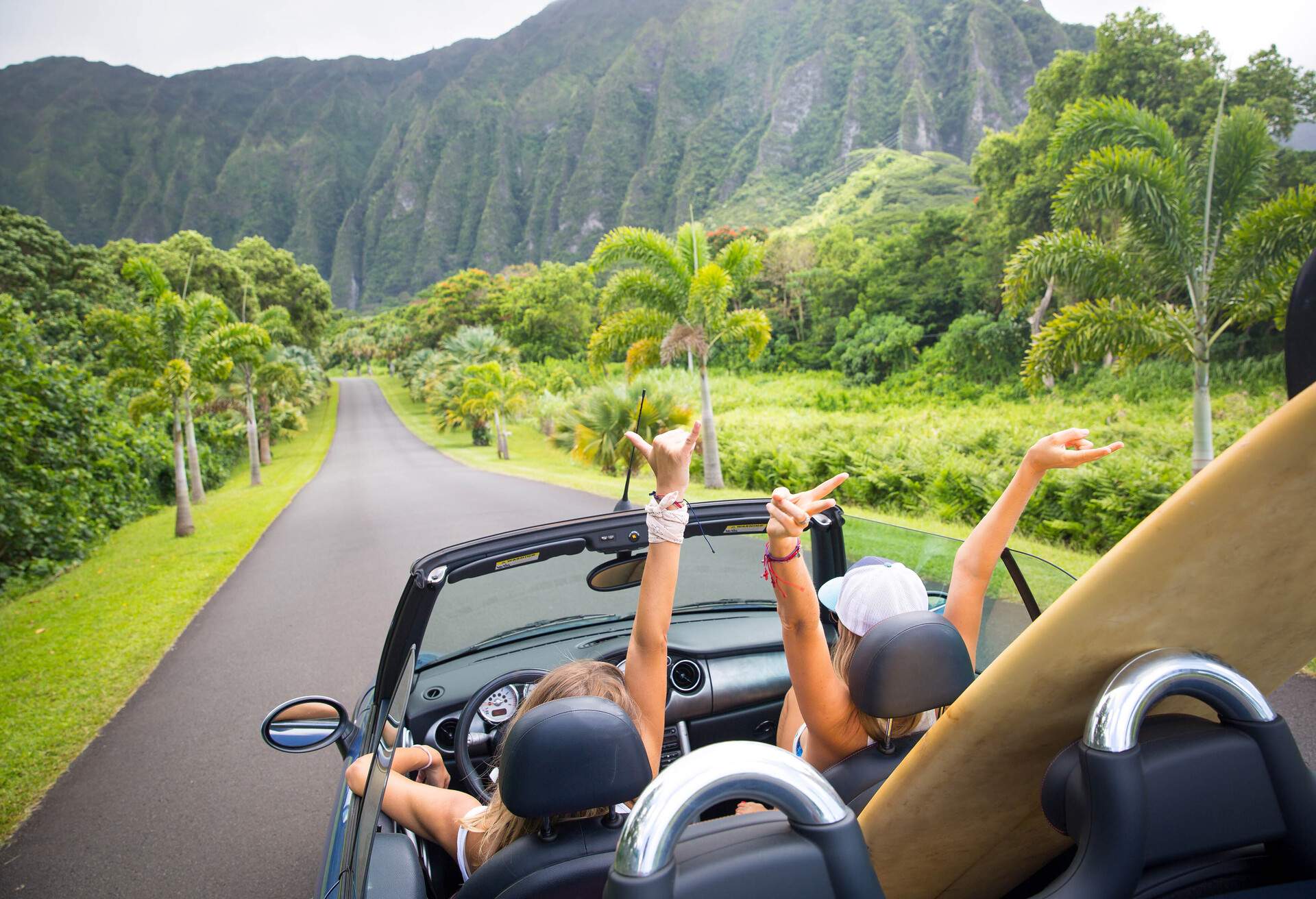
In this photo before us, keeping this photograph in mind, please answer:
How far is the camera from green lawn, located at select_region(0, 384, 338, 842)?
5.92m

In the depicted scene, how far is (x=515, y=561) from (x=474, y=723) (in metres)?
0.87

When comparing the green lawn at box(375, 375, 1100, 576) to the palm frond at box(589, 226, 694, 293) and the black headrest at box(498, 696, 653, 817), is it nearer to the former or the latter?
the black headrest at box(498, 696, 653, 817)

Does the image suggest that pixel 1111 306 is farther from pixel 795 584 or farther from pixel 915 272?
pixel 915 272

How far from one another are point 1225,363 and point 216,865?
108 ft

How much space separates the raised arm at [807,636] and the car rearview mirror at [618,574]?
3.57 feet

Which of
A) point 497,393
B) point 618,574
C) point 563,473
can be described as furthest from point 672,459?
point 497,393

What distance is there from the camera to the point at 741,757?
824 mm

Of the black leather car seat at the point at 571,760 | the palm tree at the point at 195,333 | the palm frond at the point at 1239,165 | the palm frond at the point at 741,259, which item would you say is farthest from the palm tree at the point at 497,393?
the black leather car seat at the point at 571,760

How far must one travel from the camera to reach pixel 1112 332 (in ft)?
35.2

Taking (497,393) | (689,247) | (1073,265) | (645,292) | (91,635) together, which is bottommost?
(91,635)

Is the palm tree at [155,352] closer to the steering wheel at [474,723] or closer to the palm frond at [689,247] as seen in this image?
the palm frond at [689,247]

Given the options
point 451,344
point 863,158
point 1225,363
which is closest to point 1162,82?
point 1225,363

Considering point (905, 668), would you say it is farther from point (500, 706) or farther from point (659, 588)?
point (500, 706)

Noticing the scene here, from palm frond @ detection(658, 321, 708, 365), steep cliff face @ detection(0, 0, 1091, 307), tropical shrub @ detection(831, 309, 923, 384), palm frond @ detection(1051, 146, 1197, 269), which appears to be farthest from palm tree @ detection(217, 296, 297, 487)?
steep cliff face @ detection(0, 0, 1091, 307)
